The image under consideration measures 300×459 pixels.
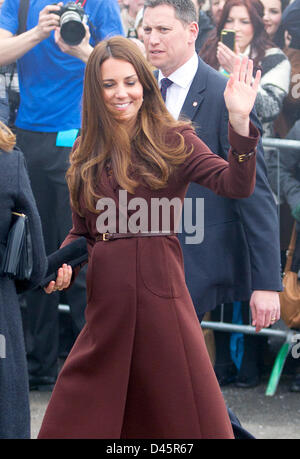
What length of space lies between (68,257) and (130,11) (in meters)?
3.04

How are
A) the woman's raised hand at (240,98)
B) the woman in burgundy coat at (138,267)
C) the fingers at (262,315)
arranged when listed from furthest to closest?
the fingers at (262,315) < the woman in burgundy coat at (138,267) < the woman's raised hand at (240,98)

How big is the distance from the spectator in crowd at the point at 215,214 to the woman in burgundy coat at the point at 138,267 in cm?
51

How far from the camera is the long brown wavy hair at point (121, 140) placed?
341 cm

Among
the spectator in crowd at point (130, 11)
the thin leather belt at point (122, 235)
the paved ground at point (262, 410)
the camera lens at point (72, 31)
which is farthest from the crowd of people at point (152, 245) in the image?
the spectator in crowd at point (130, 11)

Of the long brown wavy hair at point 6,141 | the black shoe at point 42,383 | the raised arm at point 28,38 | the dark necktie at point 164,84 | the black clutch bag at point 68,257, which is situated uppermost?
the raised arm at point 28,38

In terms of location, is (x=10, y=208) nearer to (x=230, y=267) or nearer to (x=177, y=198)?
(x=177, y=198)

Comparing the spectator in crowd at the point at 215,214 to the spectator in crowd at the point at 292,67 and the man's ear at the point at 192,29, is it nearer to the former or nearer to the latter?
the man's ear at the point at 192,29

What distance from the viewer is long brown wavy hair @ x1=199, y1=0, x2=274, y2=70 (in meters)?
5.57

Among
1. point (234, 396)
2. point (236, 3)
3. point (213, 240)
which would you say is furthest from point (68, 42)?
point (234, 396)

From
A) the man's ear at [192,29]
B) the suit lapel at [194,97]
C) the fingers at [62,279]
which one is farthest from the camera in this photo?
the man's ear at [192,29]

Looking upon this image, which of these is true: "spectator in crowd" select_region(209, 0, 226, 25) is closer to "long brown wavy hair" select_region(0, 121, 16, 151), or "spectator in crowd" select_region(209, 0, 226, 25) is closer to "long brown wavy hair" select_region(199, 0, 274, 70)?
"long brown wavy hair" select_region(199, 0, 274, 70)

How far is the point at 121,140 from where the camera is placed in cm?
345

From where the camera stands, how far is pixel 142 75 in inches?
137

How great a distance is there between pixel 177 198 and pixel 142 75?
0.47 m
